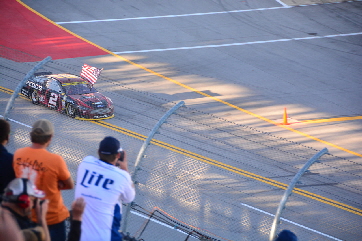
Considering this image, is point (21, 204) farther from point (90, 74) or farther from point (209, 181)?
point (90, 74)

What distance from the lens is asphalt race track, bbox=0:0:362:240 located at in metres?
17.7

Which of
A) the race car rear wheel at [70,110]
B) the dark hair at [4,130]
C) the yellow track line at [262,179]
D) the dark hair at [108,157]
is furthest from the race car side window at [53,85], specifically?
the dark hair at [108,157]

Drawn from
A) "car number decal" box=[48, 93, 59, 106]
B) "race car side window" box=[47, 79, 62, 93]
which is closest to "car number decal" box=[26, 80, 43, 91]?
"race car side window" box=[47, 79, 62, 93]

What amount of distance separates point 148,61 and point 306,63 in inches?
326

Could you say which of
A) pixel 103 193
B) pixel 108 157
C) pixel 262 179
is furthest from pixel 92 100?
pixel 103 193

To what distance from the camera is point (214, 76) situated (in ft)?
70.7

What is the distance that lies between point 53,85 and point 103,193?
42.4 ft

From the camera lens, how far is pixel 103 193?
4.53 metres

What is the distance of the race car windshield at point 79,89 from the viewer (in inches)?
650

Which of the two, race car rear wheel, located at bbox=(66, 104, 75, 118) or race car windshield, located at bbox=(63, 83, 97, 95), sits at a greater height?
race car windshield, located at bbox=(63, 83, 97, 95)

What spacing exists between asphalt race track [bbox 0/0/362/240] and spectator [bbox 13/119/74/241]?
4.46 m

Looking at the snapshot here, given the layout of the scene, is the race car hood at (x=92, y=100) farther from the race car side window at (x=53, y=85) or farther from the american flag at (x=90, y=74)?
the american flag at (x=90, y=74)

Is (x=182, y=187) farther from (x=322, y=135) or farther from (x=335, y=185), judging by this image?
(x=322, y=135)

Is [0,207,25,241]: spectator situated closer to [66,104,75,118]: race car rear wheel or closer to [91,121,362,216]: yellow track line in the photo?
[91,121,362,216]: yellow track line
